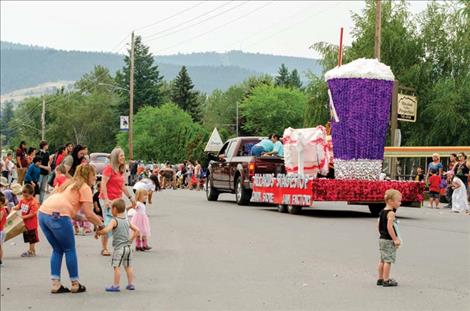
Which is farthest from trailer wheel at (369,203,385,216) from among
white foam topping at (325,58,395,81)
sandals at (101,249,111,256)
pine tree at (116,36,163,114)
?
pine tree at (116,36,163,114)

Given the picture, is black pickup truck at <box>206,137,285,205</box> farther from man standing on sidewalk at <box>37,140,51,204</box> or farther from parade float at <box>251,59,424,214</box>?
man standing on sidewalk at <box>37,140,51,204</box>

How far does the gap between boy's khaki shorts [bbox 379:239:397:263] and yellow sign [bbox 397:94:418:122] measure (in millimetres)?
28832

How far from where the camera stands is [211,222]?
811 inches

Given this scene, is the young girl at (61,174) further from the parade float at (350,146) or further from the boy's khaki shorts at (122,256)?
the parade float at (350,146)

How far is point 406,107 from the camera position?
39.7m

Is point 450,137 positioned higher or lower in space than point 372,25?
lower

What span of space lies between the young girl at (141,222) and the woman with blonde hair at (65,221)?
13.8ft

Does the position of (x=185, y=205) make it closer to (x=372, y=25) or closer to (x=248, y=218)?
(x=248, y=218)

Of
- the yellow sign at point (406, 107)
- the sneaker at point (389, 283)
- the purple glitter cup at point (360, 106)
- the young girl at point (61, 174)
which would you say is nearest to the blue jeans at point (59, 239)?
Result: the sneaker at point (389, 283)

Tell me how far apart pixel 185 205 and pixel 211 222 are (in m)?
7.67

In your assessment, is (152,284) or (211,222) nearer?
(152,284)

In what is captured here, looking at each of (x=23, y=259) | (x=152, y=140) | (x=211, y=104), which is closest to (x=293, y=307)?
→ (x=23, y=259)

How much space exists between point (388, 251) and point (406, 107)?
96.9ft

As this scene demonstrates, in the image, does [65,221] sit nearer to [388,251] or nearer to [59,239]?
[59,239]
